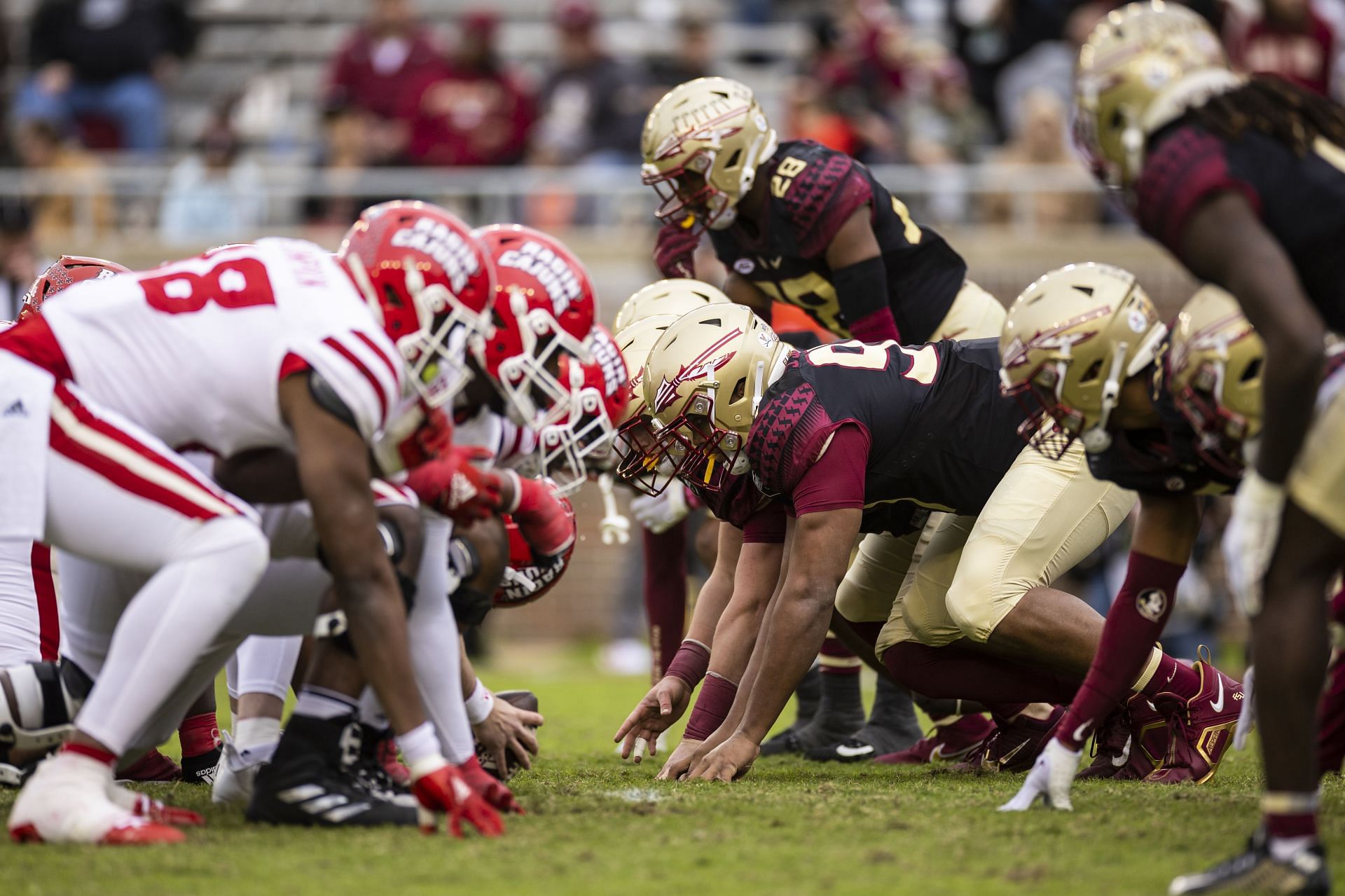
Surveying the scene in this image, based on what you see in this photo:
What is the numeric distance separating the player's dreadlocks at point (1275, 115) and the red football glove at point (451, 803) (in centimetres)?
218

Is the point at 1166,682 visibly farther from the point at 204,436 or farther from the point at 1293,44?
the point at 1293,44

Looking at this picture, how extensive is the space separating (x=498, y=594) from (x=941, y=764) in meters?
1.63

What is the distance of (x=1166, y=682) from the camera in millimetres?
4918

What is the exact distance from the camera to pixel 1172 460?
13.0 feet

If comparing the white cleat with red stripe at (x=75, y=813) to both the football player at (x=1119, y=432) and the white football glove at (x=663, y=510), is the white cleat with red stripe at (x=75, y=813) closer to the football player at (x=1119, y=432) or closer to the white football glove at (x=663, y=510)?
the football player at (x=1119, y=432)

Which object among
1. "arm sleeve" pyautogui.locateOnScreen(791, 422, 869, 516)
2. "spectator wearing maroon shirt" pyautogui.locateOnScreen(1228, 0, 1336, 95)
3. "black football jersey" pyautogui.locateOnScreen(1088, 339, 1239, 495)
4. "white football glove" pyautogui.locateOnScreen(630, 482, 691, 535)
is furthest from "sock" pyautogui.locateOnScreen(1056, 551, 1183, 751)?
"spectator wearing maroon shirt" pyautogui.locateOnScreen(1228, 0, 1336, 95)

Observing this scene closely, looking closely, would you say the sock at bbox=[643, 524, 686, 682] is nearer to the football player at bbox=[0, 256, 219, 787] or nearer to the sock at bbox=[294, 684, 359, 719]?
the football player at bbox=[0, 256, 219, 787]

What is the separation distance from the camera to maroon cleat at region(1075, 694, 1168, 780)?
498 cm

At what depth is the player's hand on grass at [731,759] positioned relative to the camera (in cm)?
465

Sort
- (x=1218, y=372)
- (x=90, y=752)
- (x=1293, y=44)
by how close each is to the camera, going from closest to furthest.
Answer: (x=1218, y=372), (x=90, y=752), (x=1293, y=44)

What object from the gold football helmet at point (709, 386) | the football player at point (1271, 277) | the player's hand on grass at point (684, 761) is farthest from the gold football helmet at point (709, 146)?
the football player at point (1271, 277)

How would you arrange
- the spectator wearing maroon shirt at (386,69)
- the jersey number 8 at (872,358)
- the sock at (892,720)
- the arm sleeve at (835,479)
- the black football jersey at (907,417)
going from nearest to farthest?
1. the arm sleeve at (835,479)
2. the black football jersey at (907,417)
3. the jersey number 8 at (872,358)
4. the sock at (892,720)
5. the spectator wearing maroon shirt at (386,69)

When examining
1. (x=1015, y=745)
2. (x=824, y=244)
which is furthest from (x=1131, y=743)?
(x=824, y=244)

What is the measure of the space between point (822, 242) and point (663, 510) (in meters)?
1.16
